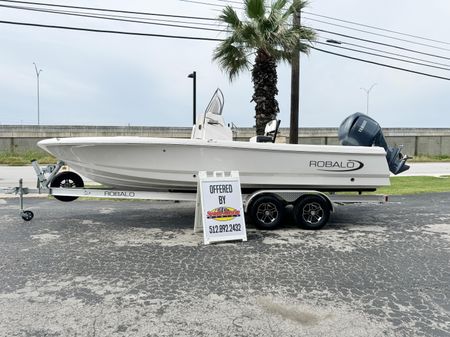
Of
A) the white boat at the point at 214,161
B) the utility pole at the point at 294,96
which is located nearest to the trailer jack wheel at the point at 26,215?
the white boat at the point at 214,161

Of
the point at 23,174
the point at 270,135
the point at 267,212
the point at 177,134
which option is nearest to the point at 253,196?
the point at 267,212

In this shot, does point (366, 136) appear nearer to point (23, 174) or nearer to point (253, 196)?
point (253, 196)

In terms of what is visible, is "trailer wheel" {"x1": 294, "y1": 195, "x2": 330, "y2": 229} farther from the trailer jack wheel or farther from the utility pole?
the utility pole

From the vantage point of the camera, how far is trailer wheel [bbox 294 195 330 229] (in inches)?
252

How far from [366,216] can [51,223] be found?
593cm

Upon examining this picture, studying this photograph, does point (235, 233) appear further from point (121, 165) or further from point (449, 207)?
point (449, 207)

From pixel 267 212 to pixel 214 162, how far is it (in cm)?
121

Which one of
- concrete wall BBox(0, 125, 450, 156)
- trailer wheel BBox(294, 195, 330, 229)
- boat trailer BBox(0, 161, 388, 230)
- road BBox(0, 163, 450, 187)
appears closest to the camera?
boat trailer BBox(0, 161, 388, 230)

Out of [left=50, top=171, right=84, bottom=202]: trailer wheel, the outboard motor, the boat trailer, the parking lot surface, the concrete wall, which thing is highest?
the concrete wall

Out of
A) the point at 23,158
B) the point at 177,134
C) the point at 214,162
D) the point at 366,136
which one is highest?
the point at 177,134

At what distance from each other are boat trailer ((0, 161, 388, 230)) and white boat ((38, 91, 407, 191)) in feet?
0.66

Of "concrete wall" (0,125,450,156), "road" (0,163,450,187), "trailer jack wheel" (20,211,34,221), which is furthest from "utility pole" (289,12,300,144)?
"trailer jack wheel" (20,211,34,221)

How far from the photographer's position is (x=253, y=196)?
623cm

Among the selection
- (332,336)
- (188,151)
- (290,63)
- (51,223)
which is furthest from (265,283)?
(290,63)
